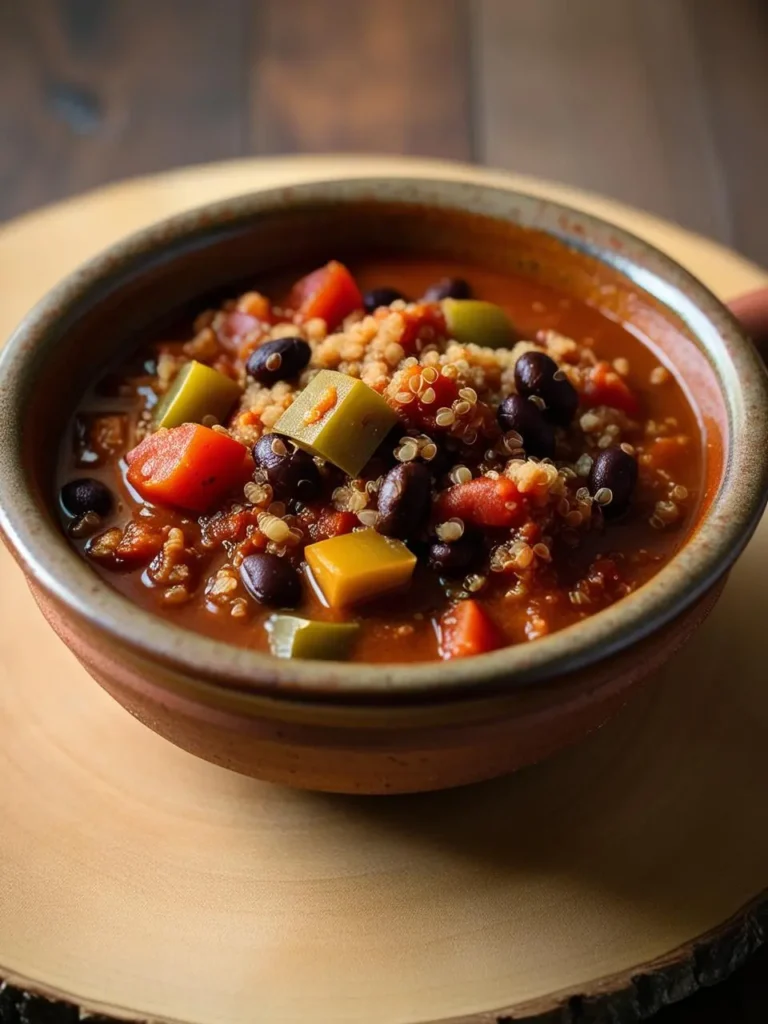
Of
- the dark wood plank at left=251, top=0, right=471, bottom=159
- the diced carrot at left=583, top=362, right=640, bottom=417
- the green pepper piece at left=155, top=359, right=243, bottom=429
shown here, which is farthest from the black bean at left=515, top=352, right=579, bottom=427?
the dark wood plank at left=251, top=0, right=471, bottom=159

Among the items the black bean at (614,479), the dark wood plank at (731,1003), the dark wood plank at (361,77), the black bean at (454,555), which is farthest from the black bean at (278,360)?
the dark wood plank at (361,77)

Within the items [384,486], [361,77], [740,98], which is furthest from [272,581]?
[740,98]

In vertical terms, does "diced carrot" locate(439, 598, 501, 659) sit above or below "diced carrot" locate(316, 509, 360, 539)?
below

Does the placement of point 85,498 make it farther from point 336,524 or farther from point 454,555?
point 454,555

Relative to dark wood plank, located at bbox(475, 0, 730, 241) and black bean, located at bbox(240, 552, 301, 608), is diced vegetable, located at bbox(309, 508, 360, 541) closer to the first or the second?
black bean, located at bbox(240, 552, 301, 608)

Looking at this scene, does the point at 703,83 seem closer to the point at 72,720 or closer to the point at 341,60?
the point at 341,60

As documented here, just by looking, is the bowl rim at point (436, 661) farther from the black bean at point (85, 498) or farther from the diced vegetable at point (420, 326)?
the diced vegetable at point (420, 326)

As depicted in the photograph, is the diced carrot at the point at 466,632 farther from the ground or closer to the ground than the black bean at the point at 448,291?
closer to the ground
